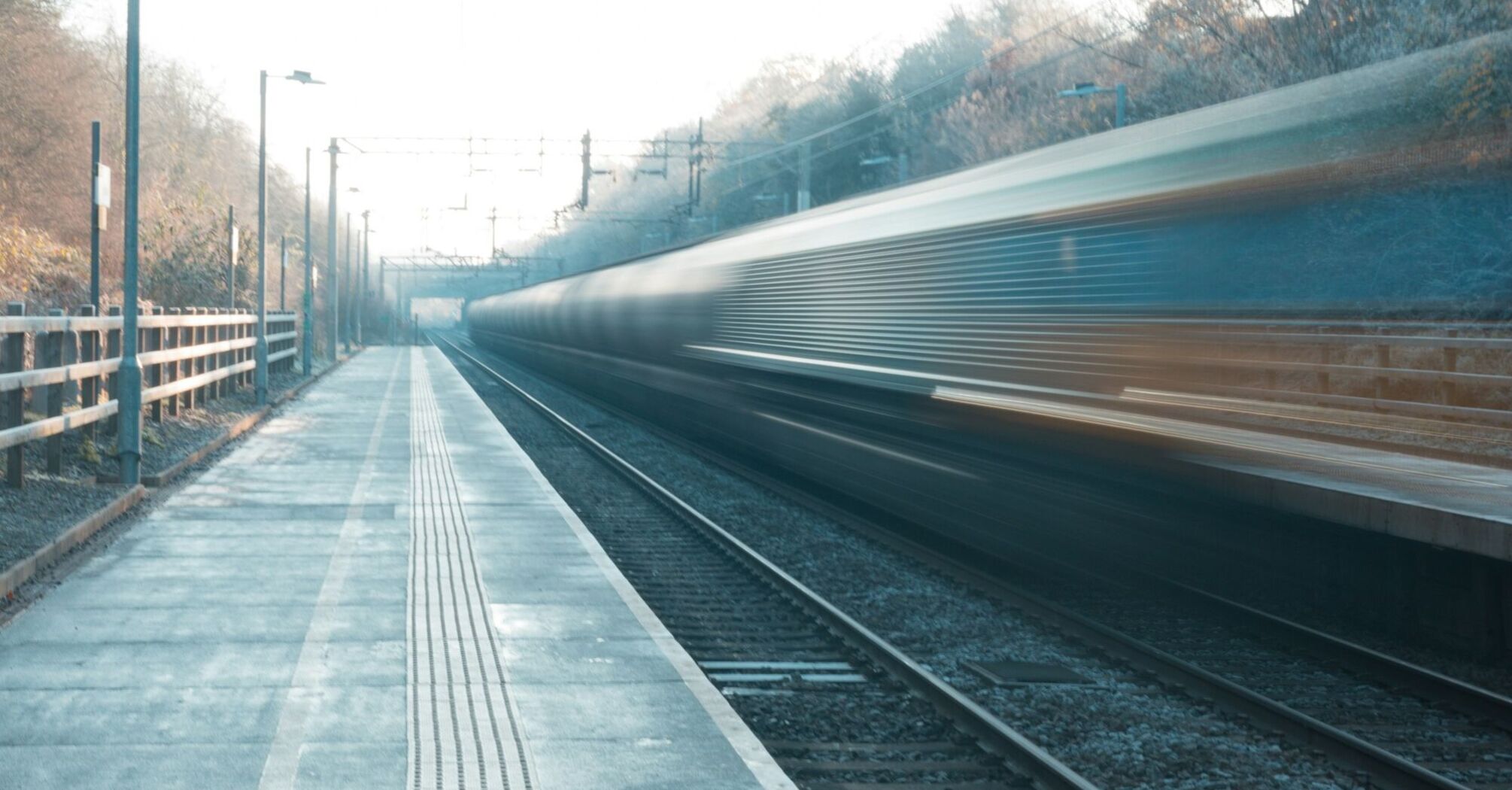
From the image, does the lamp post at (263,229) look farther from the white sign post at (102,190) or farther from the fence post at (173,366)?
the white sign post at (102,190)

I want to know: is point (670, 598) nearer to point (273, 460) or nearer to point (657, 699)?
point (657, 699)

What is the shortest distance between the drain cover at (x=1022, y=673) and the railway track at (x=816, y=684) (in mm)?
423

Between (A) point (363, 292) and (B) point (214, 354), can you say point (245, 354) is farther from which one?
(A) point (363, 292)

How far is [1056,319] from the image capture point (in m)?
8.31

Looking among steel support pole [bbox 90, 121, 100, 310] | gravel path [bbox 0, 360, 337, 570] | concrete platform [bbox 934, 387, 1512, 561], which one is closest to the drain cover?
concrete platform [bbox 934, 387, 1512, 561]

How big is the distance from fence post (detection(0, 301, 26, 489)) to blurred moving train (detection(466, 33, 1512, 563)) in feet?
20.3

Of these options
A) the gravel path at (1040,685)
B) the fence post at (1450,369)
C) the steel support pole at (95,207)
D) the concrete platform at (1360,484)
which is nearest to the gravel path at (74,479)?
the steel support pole at (95,207)

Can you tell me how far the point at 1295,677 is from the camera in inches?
278

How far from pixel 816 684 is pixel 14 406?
6.76 metres

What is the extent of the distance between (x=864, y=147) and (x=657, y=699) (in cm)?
5261

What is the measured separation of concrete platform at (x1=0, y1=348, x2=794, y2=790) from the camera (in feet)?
17.2

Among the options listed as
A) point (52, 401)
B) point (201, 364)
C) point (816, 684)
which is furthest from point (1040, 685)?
point (201, 364)

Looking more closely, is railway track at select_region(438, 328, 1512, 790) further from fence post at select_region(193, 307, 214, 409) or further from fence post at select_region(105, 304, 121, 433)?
fence post at select_region(193, 307, 214, 409)

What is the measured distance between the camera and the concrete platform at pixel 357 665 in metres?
5.25
